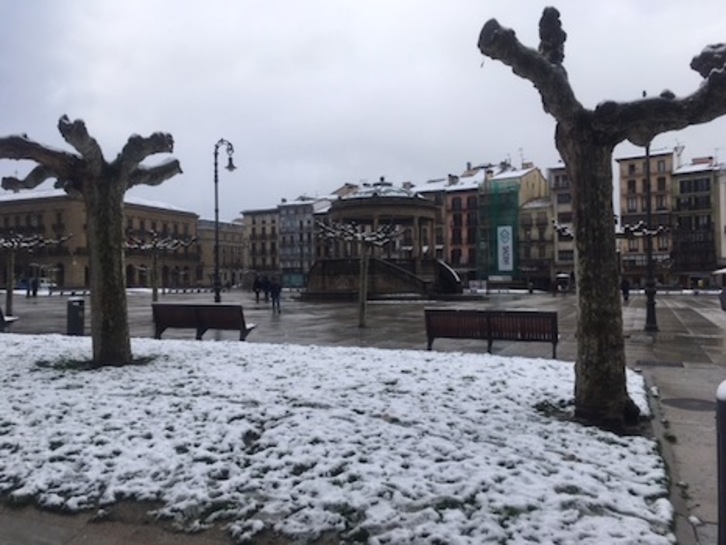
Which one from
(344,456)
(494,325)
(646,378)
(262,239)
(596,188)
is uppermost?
(262,239)

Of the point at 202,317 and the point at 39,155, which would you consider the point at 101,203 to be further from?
the point at 202,317

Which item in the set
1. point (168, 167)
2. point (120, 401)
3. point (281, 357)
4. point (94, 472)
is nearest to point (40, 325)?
point (168, 167)

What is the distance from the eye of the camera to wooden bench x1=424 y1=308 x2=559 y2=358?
11180mm

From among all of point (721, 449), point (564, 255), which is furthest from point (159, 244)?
point (564, 255)

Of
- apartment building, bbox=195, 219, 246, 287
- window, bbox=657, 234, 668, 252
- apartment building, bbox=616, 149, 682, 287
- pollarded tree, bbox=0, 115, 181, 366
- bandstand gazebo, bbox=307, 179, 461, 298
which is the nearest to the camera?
pollarded tree, bbox=0, 115, 181, 366

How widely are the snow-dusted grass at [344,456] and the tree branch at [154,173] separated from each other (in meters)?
4.03

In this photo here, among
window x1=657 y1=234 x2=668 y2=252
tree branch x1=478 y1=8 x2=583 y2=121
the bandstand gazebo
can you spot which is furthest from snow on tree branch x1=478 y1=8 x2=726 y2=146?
window x1=657 y1=234 x2=668 y2=252

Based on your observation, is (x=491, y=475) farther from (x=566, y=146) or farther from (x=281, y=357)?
(x=281, y=357)

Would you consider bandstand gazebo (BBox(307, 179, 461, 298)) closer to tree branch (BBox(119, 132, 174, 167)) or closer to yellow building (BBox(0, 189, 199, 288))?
tree branch (BBox(119, 132, 174, 167))

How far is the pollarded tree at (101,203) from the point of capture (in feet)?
30.6

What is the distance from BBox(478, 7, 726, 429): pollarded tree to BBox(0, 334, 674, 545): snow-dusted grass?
59cm

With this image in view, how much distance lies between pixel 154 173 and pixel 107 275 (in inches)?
93.1

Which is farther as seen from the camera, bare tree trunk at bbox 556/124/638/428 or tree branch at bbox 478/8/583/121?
tree branch at bbox 478/8/583/121

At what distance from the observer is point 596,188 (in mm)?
6117
